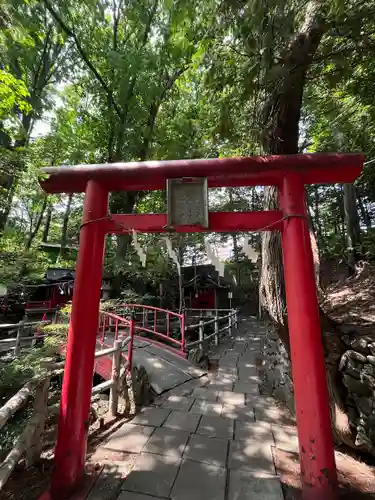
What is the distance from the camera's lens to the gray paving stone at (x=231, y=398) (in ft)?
13.8

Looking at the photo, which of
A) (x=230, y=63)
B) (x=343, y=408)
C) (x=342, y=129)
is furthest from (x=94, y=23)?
(x=343, y=408)

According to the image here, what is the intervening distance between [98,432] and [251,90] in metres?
4.90

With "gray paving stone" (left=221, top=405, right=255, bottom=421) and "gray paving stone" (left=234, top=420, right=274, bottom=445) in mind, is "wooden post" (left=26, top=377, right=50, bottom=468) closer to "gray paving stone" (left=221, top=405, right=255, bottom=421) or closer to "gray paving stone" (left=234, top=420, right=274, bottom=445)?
"gray paving stone" (left=234, top=420, right=274, bottom=445)

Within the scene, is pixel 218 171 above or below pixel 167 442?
above

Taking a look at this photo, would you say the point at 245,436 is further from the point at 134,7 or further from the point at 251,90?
the point at 134,7

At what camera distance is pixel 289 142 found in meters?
3.69

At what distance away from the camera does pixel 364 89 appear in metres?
4.51

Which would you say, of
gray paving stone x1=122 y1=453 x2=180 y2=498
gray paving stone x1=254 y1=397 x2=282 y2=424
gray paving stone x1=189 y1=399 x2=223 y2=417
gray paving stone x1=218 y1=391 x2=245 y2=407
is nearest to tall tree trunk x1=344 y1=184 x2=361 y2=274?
gray paving stone x1=254 y1=397 x2=282 y2=424

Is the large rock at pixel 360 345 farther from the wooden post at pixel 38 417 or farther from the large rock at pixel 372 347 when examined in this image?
the wooden post at pixel 38 417

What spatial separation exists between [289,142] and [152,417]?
447cm

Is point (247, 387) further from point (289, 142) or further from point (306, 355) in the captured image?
point (289, 142)

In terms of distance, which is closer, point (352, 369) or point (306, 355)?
point (306, 355)

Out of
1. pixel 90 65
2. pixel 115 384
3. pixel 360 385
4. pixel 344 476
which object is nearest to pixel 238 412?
pixel 344 476

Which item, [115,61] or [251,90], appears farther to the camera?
[115,61]
